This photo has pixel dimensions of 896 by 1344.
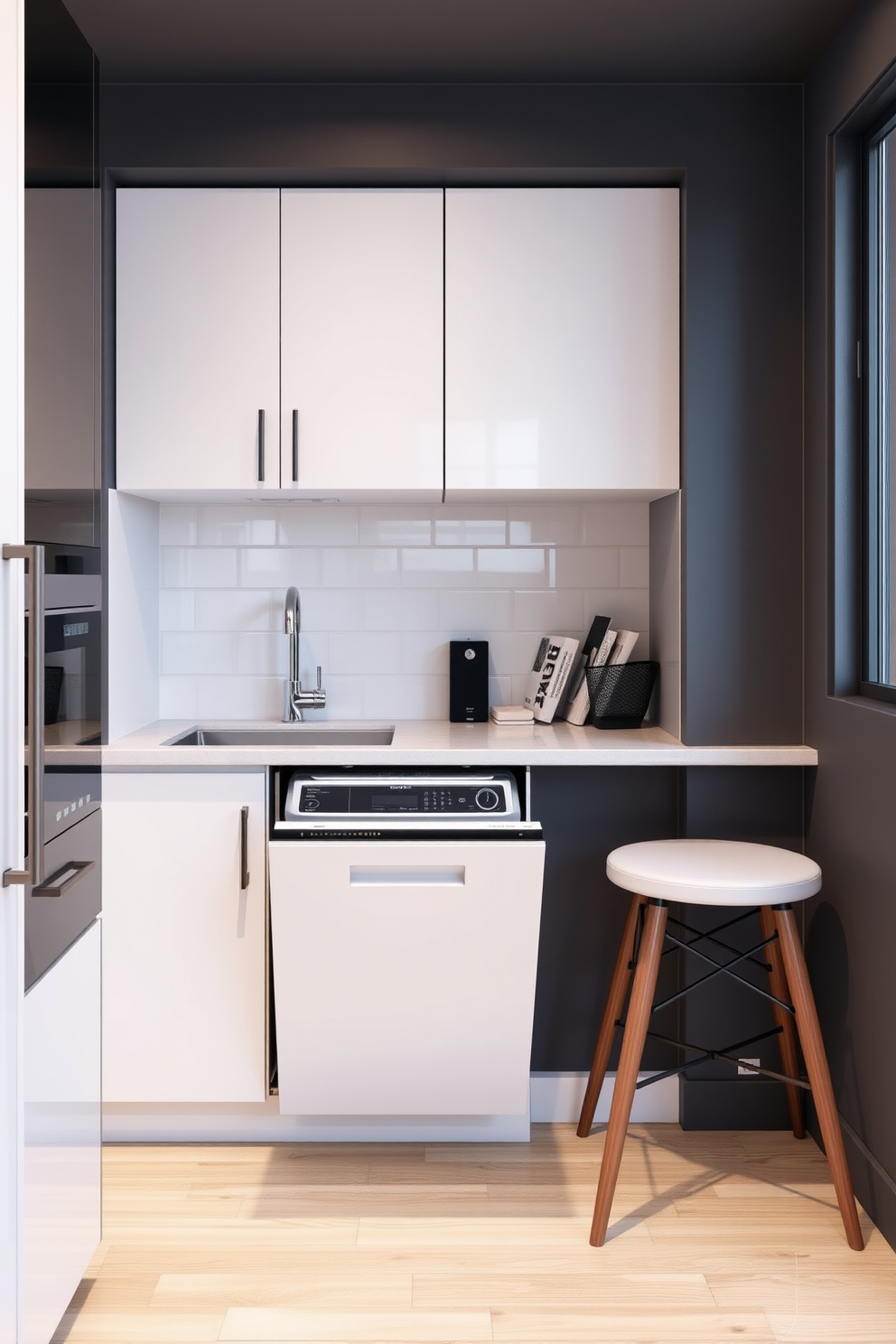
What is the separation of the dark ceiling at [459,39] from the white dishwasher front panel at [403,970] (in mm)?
1730

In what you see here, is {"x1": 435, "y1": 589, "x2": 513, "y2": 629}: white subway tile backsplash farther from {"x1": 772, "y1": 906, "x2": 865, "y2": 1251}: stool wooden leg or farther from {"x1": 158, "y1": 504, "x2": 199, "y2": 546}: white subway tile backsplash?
{"x1": 772, "y1": 906, "x2": 865, "y2": 1251}: stool wooden leg

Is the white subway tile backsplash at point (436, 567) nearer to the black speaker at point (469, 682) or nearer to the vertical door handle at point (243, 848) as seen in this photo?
the black speaker at point (469, 682)

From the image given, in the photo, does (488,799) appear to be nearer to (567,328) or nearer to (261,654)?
(261,654)

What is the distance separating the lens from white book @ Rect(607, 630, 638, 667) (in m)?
2.81

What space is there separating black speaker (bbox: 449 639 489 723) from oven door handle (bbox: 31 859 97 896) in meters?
1.31

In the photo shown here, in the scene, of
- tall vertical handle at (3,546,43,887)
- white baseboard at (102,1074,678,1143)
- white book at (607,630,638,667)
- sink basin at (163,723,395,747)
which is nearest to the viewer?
tall vertical handle at (3,546,43,887)

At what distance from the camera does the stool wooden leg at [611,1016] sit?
2.48m

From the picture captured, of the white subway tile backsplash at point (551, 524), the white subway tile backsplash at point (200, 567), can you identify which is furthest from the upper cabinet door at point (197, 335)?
the white subway tile backsplash at point (551, 524)

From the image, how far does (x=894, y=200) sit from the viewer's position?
2283 mm

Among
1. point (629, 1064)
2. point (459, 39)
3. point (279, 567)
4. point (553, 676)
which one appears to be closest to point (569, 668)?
point (553, 676)

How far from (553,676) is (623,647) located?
216 millimetres

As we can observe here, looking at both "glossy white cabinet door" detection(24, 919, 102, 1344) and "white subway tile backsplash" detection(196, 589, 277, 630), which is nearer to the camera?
"glossy white cabinet door" detection(24, 919, 102, 1344)

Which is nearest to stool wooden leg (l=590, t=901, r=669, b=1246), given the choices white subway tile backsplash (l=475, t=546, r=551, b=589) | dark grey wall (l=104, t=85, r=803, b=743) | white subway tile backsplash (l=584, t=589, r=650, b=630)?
dark grey wall (l=104, t=85, r=803, b=743)

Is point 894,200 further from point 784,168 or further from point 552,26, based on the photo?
point 552,26
